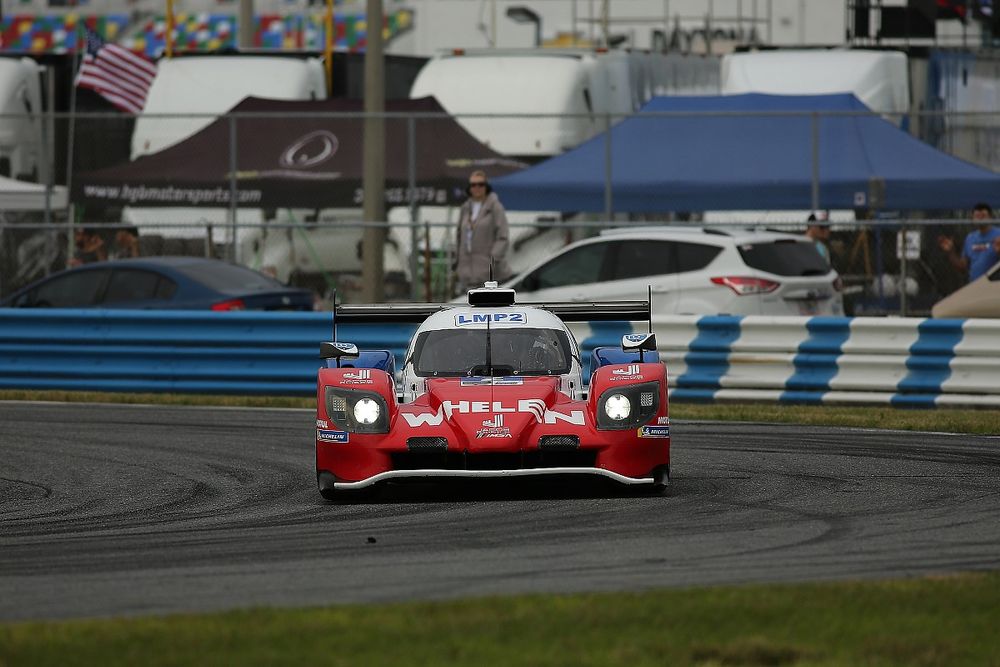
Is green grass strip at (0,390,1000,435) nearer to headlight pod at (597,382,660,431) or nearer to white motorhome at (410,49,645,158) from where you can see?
headlight pod at (597,382,660,431)

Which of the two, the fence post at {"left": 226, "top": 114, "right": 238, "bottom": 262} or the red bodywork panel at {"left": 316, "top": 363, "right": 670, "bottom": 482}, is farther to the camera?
the fence post at {"left": 226, "top": 114, "right": 238, "bottom": 262}

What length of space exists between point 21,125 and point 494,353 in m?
14.4

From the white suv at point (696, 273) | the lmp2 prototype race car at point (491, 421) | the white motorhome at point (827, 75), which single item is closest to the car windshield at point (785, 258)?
the white suv at point (696, 273)

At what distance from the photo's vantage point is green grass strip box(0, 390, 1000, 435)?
1458cm

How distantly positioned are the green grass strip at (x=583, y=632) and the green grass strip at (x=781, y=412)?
735 cm

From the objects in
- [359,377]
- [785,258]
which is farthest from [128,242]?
[359,377]

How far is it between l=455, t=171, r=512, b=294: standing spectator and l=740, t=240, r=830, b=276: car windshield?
2.45 meters

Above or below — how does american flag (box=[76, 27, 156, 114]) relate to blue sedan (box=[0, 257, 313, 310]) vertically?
above

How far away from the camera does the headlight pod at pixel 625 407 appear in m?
10.3

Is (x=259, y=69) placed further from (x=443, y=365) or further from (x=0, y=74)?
(x=443, y=365)

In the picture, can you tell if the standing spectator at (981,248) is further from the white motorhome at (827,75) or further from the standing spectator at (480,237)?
the standing spectator at (480,237)

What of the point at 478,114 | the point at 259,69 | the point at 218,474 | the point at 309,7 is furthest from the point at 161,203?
the point at 309,7

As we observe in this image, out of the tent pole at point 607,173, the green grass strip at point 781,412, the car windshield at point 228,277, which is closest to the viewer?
the green grass strip at point 781,412

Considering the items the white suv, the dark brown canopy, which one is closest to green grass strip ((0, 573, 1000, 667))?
the white suv
